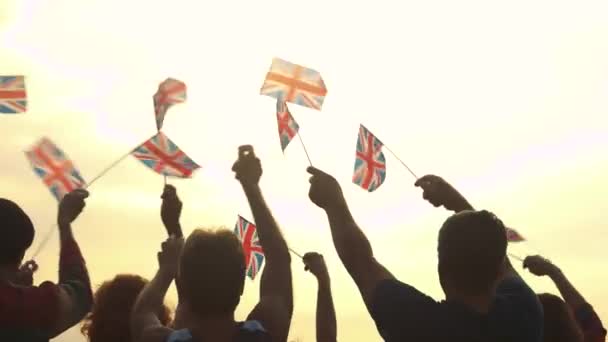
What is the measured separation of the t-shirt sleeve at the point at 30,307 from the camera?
4.55 m

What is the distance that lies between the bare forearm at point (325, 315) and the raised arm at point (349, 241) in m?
1.75

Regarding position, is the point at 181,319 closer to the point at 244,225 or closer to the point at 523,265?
Answer: the point at 523,265

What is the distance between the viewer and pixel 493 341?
3.98 m

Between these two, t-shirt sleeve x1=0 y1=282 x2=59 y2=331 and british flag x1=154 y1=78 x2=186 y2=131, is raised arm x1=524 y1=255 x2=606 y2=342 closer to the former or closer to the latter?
t-shirt sleeve x1=0 y1=282 x2=59 y2=331

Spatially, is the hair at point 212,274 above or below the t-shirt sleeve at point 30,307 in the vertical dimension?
above

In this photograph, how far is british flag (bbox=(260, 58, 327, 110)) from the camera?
884cm

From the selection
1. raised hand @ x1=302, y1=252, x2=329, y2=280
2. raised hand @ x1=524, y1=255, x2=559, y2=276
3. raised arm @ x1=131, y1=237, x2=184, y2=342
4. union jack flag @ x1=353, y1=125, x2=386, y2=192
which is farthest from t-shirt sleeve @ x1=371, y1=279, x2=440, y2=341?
union jack flag @ x1=353, y1=125, x2=386, y2=192

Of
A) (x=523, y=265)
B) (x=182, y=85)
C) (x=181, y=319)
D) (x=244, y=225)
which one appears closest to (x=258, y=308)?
(x=181, y=319)

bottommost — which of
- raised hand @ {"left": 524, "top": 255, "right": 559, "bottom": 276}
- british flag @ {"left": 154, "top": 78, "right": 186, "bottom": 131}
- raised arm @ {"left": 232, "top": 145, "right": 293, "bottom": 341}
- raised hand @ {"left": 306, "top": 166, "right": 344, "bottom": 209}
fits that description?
raised arm @ {"left": 232, "top": 145, "right": 293, "bottom": 341}

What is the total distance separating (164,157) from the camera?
8.62m

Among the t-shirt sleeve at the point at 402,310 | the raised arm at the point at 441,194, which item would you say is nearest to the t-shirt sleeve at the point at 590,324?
the raised arm at the point at 441,194

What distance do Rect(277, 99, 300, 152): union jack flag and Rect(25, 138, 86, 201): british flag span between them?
6.98ft

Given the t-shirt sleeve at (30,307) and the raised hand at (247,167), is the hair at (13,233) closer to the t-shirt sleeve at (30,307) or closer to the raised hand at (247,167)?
the t-shirt sleeve at (30,307)

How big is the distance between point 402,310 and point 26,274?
2488 mm
